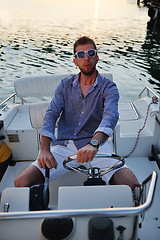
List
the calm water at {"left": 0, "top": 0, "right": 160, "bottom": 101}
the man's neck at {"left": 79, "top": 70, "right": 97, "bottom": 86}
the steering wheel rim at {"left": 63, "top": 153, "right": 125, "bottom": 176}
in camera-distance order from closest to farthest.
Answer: the steering wheel rim at {"left": 63, "top": 153, "right": 125, "bottom": 176} < the man's neck at {"left": 79, "top": 70, "right": 97, "bottom": 86} < the calm water at {"left": 0, "top": 0, "right": 160, "bottom": 101}

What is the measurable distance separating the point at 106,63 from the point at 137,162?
331 inches

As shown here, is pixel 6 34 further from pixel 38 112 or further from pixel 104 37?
pixel 38 112

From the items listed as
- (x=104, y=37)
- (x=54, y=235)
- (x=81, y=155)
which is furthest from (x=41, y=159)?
(x=104, y=37)

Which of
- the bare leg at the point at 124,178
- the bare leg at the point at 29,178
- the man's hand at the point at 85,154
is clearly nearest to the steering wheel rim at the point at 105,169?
the man's hand at the point at 85,154

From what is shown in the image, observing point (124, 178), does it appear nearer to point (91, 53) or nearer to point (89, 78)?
point (89, 78)

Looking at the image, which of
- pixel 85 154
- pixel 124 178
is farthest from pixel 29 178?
pixel 124 178

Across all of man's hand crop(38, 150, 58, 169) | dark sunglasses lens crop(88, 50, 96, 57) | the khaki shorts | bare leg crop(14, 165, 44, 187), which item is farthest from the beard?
bare leg crop(14, 165, 44, 187)

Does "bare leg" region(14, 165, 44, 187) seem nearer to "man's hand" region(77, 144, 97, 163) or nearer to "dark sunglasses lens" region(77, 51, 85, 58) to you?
"man's hand" region(77, 144, 97, 163)

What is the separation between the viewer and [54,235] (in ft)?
3.88

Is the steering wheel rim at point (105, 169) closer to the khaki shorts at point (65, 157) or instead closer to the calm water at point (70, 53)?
the khaki shorts at point (65, 157)

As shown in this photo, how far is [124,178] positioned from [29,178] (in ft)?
2.35

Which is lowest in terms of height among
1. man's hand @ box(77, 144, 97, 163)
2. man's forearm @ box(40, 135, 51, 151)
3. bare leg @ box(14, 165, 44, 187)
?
bare leg @ box(14, 165, 44, 187)

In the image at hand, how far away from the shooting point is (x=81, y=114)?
204cm

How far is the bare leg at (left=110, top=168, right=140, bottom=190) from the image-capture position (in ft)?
5.22
